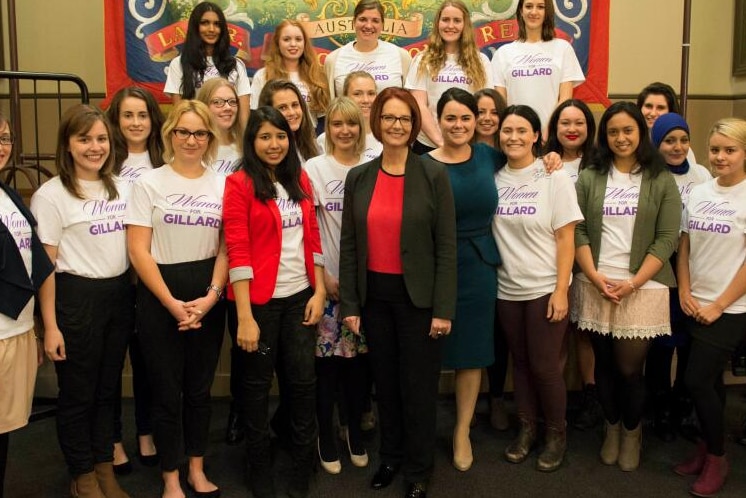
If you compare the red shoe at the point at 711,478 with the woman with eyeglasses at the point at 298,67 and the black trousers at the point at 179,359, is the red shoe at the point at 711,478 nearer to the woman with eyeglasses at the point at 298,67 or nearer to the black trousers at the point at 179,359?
the black trousers at the point at 179,359

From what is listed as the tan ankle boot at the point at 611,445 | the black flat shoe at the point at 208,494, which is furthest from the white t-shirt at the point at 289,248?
the tan ankle boot at the point at 611,445

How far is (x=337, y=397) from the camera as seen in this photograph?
3.04 meters

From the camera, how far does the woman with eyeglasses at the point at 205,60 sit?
11.1ft

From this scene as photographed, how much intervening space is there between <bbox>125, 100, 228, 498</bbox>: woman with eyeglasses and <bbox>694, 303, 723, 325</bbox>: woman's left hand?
1814 mm

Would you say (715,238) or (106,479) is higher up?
(715,238)

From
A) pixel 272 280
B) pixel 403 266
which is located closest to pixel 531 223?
pixel 403 266

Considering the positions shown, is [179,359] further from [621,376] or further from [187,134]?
[621,376]

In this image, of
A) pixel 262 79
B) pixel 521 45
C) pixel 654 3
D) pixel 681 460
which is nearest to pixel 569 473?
pixel 681 460

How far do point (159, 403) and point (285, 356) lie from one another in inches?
18.9

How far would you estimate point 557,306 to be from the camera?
2.67 meters

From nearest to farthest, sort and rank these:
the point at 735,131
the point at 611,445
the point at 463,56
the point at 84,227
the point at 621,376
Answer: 1. the point at 84,227
2. the point at 735,131
3. the point at 621,376
4. the point at 611,445
5. the point at 463,56

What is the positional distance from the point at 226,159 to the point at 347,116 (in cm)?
65

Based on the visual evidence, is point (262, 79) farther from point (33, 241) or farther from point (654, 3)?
point (654, 3)

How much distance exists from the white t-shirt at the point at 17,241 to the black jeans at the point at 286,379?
0.73m
